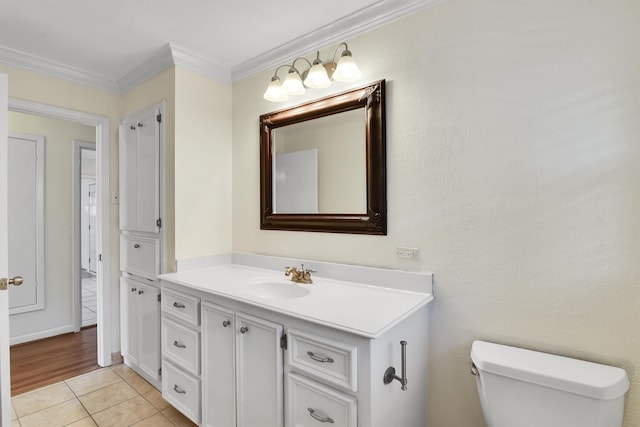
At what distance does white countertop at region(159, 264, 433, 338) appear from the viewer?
1.22 metres

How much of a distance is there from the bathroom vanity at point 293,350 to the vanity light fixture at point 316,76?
1061 mm

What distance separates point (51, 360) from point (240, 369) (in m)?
2.26

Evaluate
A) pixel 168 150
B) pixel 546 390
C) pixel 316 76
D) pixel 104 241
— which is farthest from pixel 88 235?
pixel 546 390

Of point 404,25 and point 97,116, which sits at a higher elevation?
point 404,25

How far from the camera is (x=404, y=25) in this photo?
163cm

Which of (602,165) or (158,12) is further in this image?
(158,12)

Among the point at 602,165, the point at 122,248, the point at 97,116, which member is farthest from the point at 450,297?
the point at 97,116

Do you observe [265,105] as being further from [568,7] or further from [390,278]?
[568,7]

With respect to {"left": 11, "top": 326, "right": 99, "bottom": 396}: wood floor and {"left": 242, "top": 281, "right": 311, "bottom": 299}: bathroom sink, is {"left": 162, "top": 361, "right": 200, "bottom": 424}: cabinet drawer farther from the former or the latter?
{"left": 11, "top": 326, "right": 99, "bottom": 396}: wood floor

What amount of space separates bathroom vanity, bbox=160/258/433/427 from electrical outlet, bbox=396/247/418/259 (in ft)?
0.30

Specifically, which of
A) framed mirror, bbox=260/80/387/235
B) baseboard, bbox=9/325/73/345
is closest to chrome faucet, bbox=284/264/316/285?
framed mirror, bbox=260/80/387/235

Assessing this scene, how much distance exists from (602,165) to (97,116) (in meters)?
3.15

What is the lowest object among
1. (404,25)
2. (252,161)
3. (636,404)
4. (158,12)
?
(636,404)

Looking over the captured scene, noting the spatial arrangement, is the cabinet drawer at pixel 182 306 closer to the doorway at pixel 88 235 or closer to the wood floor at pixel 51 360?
the wood floor at pixel 51 360
